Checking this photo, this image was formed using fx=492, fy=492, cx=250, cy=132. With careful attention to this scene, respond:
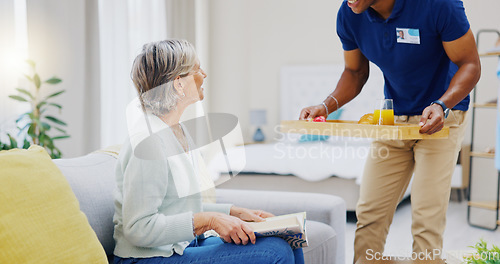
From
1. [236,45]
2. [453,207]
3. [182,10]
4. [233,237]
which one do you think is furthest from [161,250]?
[236,45]

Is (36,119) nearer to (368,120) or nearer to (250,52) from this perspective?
(368,120)

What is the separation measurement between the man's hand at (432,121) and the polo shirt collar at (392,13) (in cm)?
41

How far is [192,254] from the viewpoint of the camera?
133 centimetres

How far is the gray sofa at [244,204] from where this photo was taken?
153 cm

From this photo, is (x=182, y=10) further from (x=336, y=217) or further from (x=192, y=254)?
(x=192, y=254)

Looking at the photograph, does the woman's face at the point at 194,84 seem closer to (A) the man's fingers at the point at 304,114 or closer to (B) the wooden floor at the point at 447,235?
(A) the man's fingers at the point at 304,114

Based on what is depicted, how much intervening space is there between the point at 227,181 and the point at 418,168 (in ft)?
8.85

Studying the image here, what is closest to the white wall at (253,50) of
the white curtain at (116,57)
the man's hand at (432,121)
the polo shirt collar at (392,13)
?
the white curtain at (116,57)

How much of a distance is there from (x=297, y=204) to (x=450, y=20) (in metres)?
0.91

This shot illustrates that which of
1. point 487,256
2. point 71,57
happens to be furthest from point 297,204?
point 71,57

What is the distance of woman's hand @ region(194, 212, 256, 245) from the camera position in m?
1.30

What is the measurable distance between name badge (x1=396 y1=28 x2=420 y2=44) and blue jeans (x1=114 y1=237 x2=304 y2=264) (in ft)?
2.92

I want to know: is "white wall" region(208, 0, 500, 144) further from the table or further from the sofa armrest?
the table

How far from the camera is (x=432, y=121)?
1.51 meters
